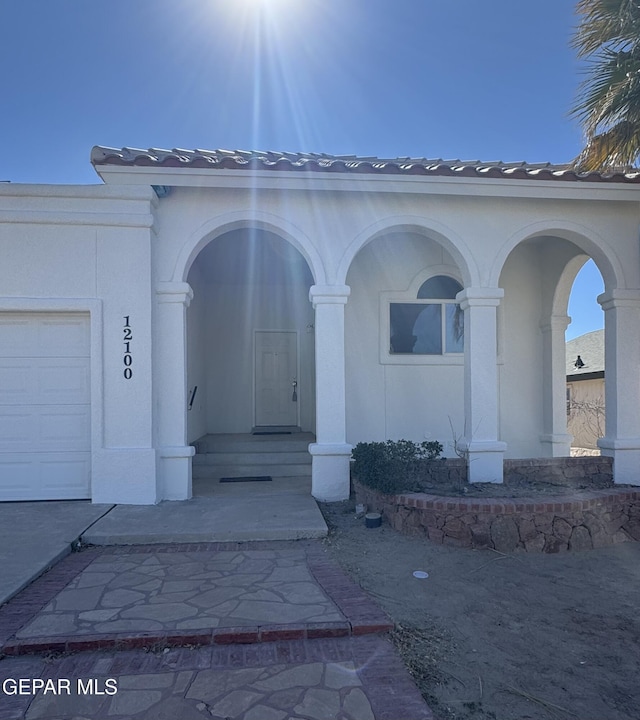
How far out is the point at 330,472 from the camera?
20.6 feet

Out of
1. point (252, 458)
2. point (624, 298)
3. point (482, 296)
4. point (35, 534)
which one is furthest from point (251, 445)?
point (624, 298)

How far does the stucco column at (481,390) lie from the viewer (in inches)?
248

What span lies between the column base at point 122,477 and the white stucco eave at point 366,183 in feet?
10.7

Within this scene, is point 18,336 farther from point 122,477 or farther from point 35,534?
point 35,534

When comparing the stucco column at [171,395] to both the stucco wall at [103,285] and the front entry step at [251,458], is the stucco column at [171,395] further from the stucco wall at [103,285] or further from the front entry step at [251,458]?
the front entry step at [251,458]

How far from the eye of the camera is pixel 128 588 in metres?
3.88

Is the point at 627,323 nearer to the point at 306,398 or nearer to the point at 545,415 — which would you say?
the point at 545,415

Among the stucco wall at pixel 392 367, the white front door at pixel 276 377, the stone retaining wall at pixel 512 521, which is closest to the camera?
the stone retaining wall at pixel 512 521

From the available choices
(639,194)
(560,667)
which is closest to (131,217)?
(560,667)

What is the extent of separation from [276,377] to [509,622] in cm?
720

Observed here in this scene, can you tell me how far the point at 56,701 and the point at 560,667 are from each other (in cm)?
292

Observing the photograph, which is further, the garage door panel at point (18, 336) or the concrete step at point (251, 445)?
the concrete step at point (251, 445)

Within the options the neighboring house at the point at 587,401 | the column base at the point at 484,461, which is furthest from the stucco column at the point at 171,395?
the neighboring house at the point at 587,401

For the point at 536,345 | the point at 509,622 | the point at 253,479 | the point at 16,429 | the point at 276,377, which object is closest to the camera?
the point at 509,622
